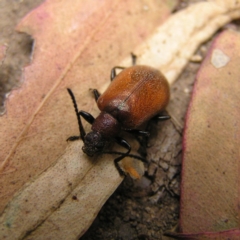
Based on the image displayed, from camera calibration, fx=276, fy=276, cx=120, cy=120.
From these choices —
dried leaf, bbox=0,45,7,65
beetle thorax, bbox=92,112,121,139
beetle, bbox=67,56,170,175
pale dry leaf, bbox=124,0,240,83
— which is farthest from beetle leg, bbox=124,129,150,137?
dried leaf, bbox=0,45,7,65

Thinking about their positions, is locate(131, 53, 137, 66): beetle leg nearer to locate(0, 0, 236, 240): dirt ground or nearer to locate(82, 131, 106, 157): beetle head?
locate(0, 0, 236, 240): dirt ground

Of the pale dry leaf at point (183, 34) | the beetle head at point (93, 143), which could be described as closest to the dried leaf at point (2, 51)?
the beetle head at point (93, 143)

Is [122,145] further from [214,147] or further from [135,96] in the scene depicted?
[214,147]

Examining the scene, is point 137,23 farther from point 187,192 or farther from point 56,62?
point 187,192

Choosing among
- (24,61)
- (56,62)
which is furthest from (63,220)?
(24,61)

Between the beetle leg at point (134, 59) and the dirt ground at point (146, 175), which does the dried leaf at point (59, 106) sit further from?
the dirt ground at point (146, 175)

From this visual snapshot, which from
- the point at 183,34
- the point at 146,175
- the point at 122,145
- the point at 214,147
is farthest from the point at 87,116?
the point at 183,34
